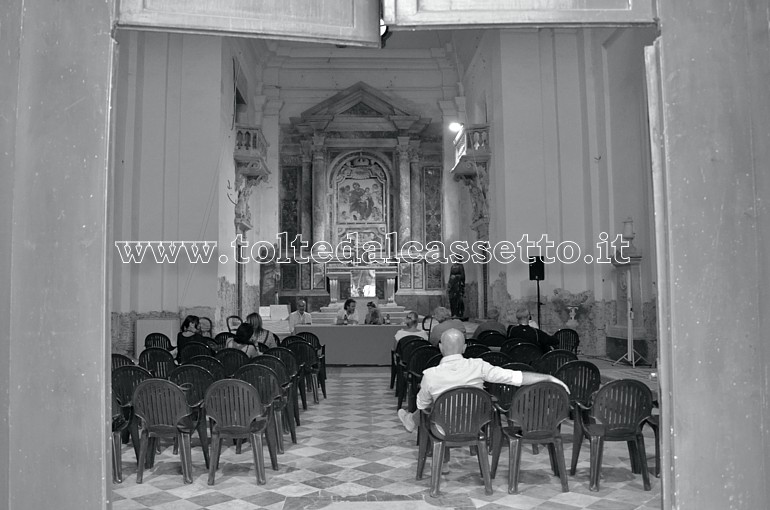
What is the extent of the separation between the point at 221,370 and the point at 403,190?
1661 centimetres

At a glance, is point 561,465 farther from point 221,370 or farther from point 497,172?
point 497,172

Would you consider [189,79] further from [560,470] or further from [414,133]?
[560,470]

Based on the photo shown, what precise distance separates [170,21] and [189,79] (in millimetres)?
11945

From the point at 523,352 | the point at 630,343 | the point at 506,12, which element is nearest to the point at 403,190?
the point at 630,343

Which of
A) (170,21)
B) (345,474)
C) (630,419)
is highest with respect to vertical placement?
(170,21)

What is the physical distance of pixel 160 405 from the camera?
15.0 ft

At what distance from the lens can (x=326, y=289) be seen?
69.9 ft

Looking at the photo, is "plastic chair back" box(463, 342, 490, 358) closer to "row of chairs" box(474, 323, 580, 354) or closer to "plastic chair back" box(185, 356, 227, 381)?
"row of chairs" box(474, 323, 580, 354)

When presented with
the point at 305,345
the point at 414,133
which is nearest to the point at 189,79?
the point at 305,345

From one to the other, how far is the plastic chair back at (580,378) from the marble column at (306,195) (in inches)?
672

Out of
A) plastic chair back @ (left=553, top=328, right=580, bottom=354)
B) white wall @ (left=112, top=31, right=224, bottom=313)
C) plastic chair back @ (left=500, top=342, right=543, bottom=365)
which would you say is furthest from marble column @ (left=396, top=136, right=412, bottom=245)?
plastic chair back @ (left=500, top=342, right=543, bottom=365)

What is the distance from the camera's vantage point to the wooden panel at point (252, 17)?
2.47 m

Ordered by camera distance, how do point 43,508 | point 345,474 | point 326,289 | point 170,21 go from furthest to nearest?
point 326,289
point 345,474
point 170,21
point 43,508

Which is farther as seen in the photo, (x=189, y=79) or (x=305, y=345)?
(x=189, y=79)
